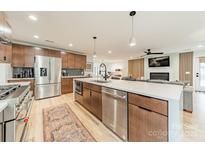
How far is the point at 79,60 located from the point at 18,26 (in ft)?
13.0

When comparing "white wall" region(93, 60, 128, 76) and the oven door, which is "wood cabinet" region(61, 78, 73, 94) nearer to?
the oven door

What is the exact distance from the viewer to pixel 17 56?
475 centimetres

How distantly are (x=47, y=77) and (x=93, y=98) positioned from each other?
315cm

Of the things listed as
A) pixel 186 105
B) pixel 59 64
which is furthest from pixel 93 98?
pixel 59 64

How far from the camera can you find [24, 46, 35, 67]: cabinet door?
490cm

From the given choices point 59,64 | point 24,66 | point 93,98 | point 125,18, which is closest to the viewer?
point 125,18

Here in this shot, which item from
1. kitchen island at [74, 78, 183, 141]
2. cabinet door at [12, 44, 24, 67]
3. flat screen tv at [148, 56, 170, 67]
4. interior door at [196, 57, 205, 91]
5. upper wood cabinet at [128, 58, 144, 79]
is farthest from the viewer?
upper wood cabinet at [128, 58, 144, 79]

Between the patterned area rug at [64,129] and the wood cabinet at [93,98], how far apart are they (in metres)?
0.45

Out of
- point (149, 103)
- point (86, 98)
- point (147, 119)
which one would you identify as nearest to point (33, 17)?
point (86, 98)

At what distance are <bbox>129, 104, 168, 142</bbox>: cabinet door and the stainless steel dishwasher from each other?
16 centimetres

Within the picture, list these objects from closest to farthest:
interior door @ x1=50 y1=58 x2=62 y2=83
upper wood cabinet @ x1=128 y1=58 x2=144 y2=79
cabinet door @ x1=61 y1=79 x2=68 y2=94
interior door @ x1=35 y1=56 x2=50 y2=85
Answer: interior door @ x1=35 y1=56 x2=50 y2=85
interior door @ x1=50 y1=58 x2=62 y2=83
cabinet door @ x1=61 y1=79 x2=68 y2=94
upper wood cabinet @ x1=128 y1=58 x2=144 y2=79

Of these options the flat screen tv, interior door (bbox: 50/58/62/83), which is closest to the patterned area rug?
interior door (bbox: 50/58/62/83)
